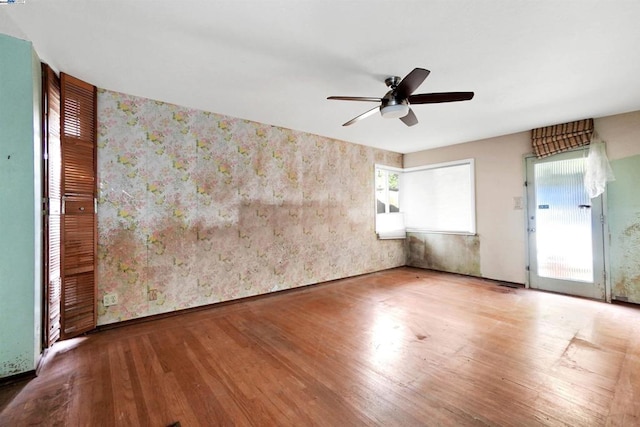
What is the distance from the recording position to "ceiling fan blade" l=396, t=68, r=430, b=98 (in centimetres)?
200

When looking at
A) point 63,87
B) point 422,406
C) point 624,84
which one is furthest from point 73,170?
point 624,84

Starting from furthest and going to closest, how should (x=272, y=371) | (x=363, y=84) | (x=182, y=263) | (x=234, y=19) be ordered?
(x=182, y=263) < (x=363, y=84) < (x=272, y=371) < (x=234, y=19)

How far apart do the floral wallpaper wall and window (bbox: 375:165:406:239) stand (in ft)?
3.32

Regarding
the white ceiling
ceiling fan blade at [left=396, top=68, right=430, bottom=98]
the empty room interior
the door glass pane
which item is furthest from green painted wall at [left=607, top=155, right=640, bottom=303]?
ceiling fan blade at [left=396, top=68, right=430, bottom=98]

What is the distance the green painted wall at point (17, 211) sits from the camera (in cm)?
195

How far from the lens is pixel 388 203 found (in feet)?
19.6

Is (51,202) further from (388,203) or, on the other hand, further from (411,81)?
(388,203)

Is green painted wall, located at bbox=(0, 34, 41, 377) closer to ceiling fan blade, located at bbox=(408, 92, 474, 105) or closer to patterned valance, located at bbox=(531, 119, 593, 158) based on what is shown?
ceiling fan blade, located at bbox=(408, 92, 474, 105)

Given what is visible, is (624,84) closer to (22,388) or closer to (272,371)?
(272,371)

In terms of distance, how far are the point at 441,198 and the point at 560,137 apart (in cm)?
206

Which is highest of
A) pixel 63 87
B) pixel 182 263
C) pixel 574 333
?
pixel 63 87

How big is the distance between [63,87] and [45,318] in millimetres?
2142

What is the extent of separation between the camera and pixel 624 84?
9.18 ft

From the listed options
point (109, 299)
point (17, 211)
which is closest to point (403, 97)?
point (17, 211)
